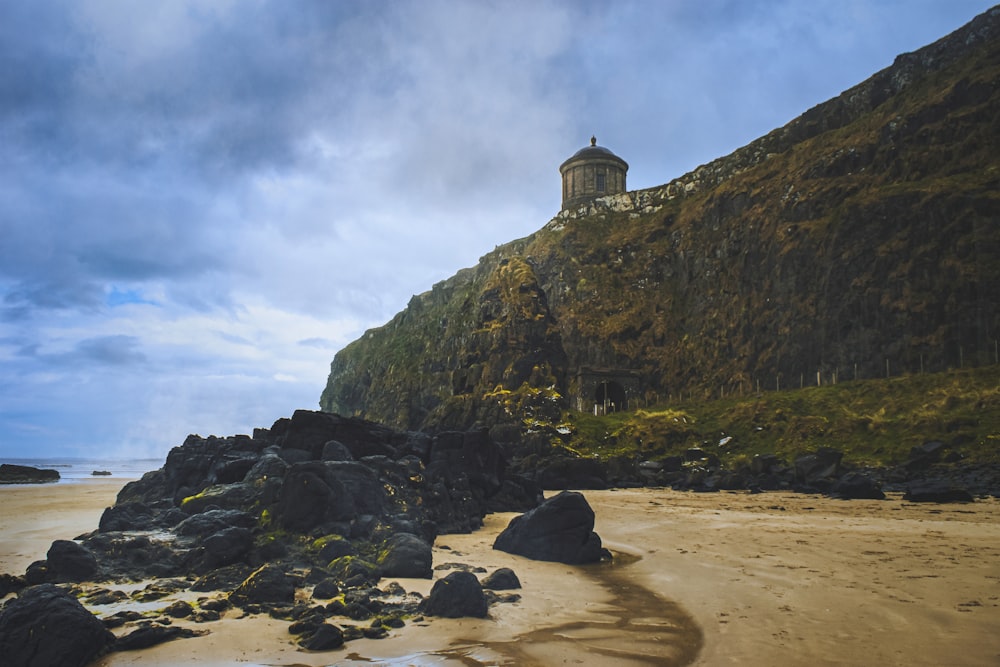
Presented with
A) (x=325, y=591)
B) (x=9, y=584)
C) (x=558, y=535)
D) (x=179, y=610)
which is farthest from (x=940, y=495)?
(x=9, y=584)

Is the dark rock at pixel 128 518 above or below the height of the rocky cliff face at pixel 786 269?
below

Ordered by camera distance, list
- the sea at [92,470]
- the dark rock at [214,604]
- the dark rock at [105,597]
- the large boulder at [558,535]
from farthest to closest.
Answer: the sea at [92,470] → the large boulder at [558,535] → the dark rock at [105,597] → the dark rock at [214,604]

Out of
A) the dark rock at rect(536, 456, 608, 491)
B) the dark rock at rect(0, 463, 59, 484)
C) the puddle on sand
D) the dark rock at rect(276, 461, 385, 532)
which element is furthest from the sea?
the puddle on sand

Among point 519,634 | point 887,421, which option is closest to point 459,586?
point 519,634

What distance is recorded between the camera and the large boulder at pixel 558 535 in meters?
15.0

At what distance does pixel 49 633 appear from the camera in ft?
24.5

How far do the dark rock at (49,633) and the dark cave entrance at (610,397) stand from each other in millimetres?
73739

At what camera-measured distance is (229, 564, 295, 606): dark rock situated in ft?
34.0

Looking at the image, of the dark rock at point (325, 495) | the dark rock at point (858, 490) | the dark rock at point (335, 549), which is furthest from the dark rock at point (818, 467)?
the dark rock at point (335, 549)

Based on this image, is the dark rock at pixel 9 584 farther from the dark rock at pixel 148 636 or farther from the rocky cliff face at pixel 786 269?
the rocky cliff face at pixel 786 269

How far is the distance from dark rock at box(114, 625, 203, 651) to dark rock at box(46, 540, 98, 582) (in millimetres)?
4503

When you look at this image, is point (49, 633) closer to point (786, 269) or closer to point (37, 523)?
point (37, 523)

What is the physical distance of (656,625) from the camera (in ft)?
30.4

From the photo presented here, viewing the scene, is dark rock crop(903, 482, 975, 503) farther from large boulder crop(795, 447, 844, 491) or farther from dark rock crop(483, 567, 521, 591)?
dark rock crop(483, 567, 521, 591)
